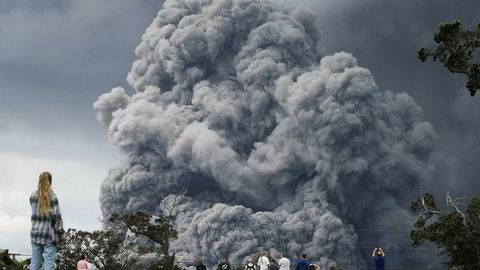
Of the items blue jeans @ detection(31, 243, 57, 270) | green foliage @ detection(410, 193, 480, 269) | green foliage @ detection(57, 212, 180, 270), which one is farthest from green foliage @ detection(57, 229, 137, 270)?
blue jeans @ detection(31, 243, 57, 270)

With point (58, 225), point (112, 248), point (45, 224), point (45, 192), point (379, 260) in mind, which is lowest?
point (58, 225)

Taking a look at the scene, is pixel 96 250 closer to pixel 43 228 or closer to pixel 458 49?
pixel 458 49

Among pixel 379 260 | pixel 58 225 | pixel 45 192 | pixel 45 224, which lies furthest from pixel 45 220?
pixel 379 260

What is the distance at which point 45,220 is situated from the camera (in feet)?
36.9

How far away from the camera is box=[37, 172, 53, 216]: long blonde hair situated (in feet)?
36.4

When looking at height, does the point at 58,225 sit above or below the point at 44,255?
above

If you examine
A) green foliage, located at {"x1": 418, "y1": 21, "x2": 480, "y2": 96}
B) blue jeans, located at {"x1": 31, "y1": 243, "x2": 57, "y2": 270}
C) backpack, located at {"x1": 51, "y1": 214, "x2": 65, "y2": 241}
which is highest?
green foliage, located at {"x1": 418, "y1": 21, "x2": 480, "y2": 96}

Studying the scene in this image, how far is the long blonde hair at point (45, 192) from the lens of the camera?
36.4 ft

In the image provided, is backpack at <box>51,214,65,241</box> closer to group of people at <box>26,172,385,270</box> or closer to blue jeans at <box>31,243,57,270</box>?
group of people at <box>26,172,385,270</box>

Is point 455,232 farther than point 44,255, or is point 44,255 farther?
point 455,232

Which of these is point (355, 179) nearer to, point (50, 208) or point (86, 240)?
point (86, 240)

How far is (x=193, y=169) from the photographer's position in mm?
130750

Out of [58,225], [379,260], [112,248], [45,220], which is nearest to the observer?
[58,225]

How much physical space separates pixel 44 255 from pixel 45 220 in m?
0.52
